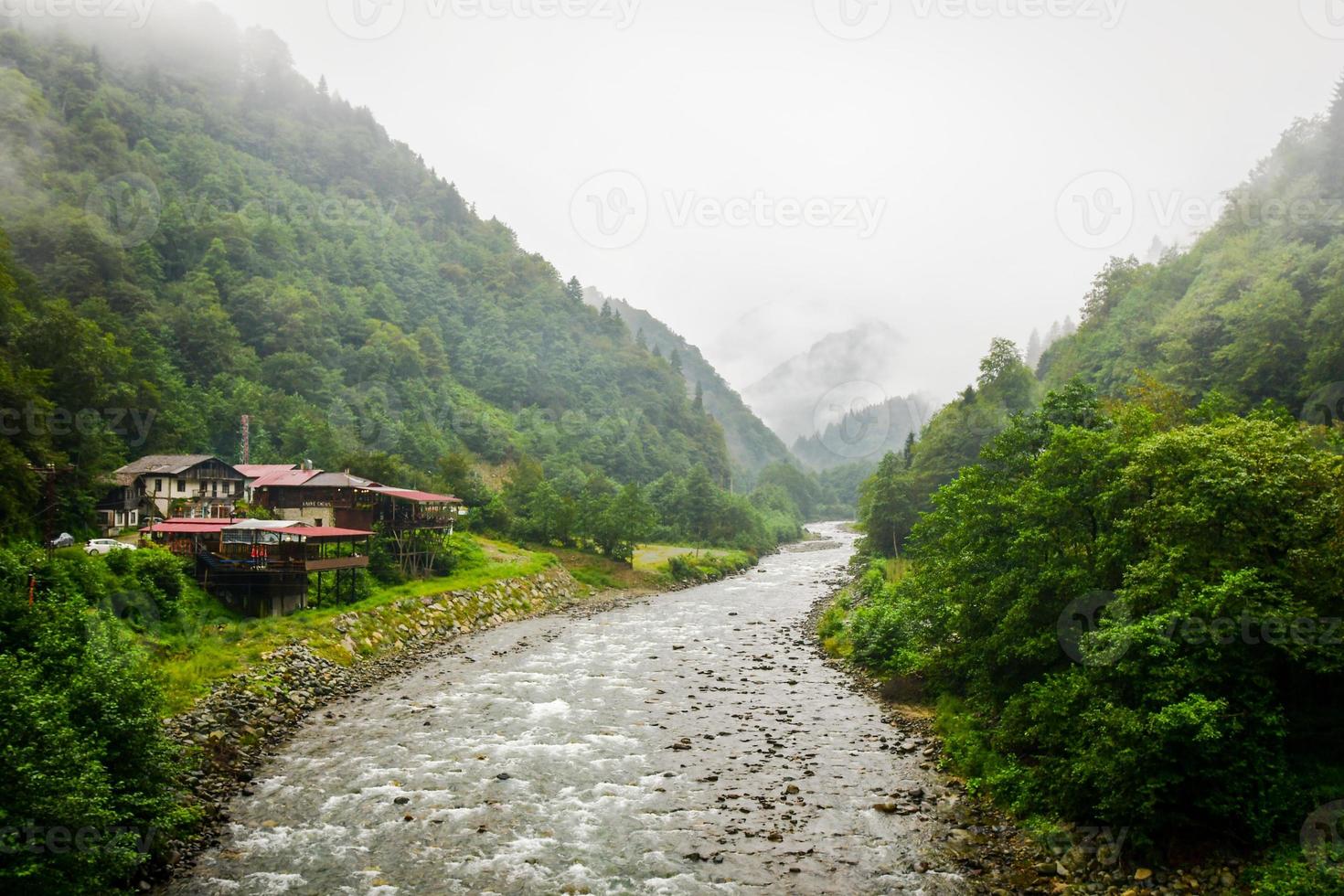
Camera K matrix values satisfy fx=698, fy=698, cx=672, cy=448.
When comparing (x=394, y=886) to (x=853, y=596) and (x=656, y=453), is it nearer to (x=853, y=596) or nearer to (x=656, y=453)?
(x=853, y=596)

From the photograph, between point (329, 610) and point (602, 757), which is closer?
point (602, 757)

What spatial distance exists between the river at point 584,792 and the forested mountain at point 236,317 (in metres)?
22.7

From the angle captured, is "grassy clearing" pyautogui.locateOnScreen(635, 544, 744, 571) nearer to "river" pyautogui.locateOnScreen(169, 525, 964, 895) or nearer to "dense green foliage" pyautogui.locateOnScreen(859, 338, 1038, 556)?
"dense green foliage" pyautogui.locateOnScreen(859, 338, 1038, 556)

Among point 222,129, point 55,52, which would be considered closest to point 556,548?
point 55,52

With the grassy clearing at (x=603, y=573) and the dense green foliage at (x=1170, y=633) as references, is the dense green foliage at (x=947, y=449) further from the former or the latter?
the dense green foliage at (x=1170, y=633)

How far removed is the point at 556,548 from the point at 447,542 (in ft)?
55.3

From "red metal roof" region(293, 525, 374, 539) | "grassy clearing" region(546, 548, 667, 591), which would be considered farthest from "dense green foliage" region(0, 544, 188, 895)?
"grassy clearing" region(546, 548, 667, 591)

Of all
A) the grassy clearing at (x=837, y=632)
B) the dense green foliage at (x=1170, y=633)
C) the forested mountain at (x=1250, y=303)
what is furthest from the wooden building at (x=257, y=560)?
the forested mountain at (x=1250, y=303)

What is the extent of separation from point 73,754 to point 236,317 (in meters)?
117

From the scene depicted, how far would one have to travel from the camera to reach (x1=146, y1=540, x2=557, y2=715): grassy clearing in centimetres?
2339

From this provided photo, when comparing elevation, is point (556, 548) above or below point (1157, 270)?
below

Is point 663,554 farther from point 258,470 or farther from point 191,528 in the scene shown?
point 191,528

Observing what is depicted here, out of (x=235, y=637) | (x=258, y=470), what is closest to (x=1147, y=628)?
(x=235, y=637)

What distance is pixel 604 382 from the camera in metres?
177
